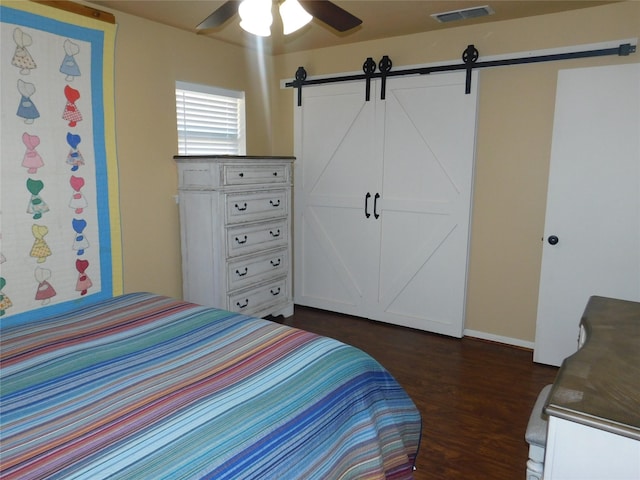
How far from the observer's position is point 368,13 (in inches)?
126

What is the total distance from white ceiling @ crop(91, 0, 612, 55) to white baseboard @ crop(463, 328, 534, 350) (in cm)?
242

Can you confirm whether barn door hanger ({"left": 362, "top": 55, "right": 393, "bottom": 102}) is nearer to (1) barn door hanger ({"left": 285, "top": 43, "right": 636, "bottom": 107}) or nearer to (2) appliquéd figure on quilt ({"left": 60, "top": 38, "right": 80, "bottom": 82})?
(1) barn door hanger ({"left": 285, "top": 43, "right": 636, "bottom": 107})

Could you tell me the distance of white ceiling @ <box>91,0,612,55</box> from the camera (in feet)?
9.80

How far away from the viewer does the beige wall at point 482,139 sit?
3.24 metres

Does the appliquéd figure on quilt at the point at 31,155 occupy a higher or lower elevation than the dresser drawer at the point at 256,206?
higher

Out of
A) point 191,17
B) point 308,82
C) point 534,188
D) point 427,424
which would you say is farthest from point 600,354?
point 308,82

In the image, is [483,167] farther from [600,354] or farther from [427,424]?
[600,354]

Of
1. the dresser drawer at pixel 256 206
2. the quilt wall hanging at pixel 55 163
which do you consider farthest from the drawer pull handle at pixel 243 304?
the quilt wall hanging at pixel 55 163

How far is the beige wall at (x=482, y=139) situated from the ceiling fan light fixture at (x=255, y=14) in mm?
1656

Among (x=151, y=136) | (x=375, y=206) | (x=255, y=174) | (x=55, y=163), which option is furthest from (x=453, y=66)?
(x=55, y=163)

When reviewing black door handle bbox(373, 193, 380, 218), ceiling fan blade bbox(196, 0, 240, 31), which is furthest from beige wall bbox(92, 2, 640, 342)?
ceiling fan blade bbox(196, 0, 240, 31)

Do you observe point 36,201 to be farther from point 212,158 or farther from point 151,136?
point 212,158

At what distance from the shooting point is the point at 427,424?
2568 mm

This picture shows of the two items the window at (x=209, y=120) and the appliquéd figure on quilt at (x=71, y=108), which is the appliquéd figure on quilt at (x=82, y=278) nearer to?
the appliquéd figure on quilt at (x=71, y=108)
